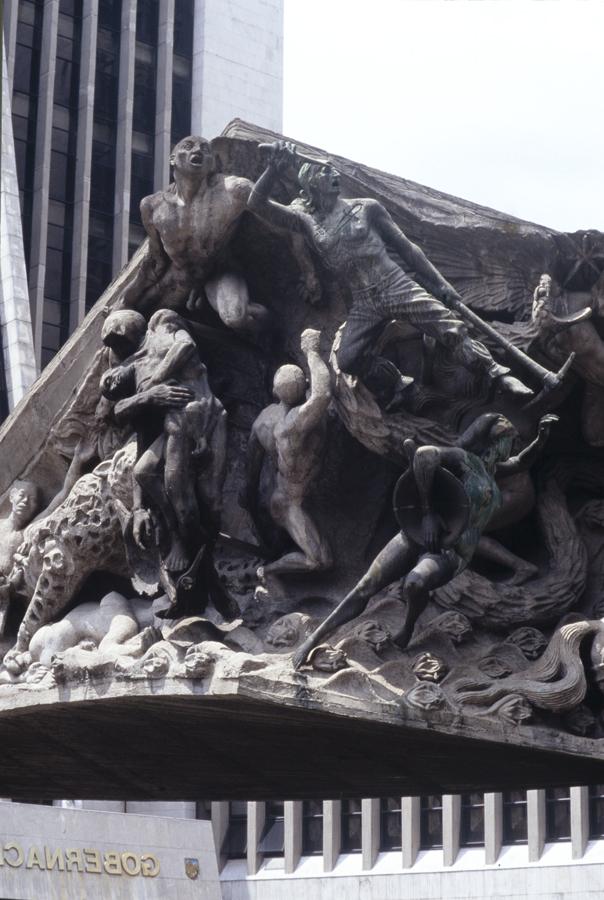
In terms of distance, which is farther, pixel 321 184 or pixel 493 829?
pixel 493 829

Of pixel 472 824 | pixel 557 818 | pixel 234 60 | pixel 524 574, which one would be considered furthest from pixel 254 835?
pixel 524 574

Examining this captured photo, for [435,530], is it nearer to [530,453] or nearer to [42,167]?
[530,453]

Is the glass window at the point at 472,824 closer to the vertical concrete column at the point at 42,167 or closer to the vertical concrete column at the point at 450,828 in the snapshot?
the vertical concrete column at the point at 450,828

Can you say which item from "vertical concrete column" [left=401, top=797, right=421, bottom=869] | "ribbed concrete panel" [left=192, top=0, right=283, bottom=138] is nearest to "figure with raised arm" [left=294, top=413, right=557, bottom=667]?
"vertical concrete column" [left=401, top=797, right=421, bottom=869]

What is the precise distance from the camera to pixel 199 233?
33.6 feet

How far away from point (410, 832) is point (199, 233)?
106ft

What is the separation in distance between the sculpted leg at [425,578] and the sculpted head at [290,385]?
3.65ft

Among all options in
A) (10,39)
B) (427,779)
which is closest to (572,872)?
(10,39)

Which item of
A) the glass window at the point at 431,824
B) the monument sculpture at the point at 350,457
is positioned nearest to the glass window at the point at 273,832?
the glass window at the point at 431,824

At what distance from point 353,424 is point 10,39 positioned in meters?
35.0

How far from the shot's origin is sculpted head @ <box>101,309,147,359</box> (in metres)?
10.5

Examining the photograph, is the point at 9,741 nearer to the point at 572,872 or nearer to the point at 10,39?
the point at 572,872

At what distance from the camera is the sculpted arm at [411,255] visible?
10008 mm

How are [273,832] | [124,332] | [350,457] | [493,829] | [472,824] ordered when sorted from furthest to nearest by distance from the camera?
[273,832]
[472,824]
[493,829]
[124,332]
[350,457]
